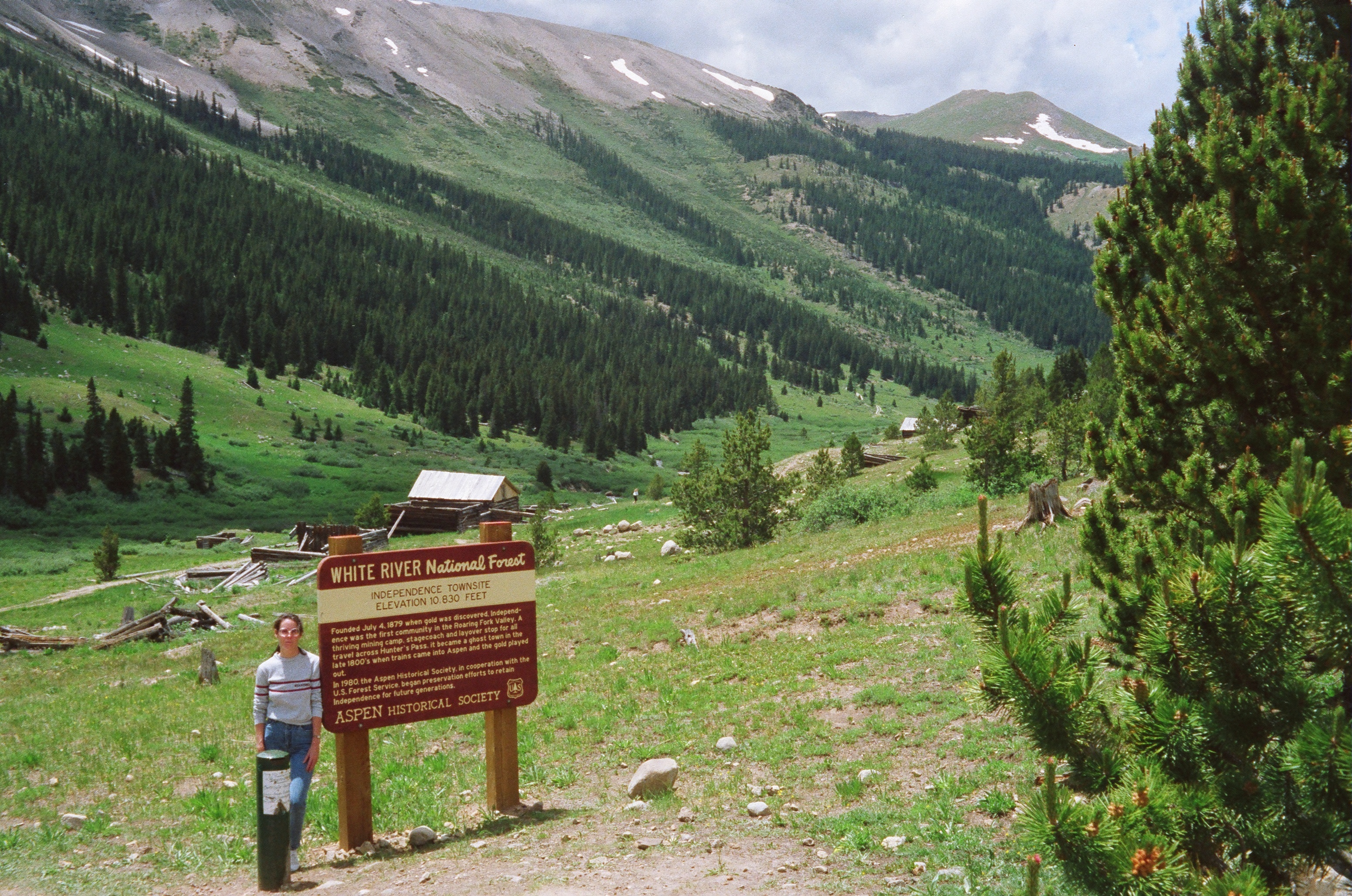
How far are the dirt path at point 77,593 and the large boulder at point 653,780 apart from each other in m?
36.0

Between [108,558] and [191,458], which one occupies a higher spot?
[191,458]

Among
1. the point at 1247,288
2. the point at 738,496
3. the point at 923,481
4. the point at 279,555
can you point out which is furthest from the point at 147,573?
the point at 1247,288

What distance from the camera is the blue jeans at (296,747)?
26.2ft

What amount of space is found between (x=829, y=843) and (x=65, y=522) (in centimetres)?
7046

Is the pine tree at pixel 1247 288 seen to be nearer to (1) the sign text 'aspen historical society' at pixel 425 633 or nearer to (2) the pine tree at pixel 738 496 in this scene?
(1) the sign text 'aspen historical society' at pixel 425 633

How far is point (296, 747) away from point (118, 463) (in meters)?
71.7

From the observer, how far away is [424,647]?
8523 mm

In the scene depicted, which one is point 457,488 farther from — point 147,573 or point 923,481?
point 923,481

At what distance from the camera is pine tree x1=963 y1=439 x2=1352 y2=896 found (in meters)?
2.92

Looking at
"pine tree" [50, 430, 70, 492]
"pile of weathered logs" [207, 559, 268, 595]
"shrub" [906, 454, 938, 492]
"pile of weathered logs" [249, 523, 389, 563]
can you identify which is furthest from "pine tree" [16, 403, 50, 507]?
"shrub" [906, 454, 938, 492]

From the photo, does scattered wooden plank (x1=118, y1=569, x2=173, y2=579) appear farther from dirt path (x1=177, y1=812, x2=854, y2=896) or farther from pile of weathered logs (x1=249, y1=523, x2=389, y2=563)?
dirt path (x1=177, y1=812, x2=854, y2=896)

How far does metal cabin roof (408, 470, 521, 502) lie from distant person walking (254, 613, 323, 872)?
55070 mm

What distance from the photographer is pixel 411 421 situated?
110m

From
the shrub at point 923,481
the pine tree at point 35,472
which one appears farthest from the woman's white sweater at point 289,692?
the pine tree at point 35,472
